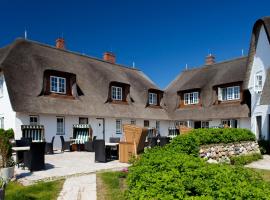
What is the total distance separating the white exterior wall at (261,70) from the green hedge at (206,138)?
4474 millimetres

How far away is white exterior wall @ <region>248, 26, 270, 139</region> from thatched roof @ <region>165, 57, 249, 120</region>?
2799mm

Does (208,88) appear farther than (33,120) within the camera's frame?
Yes

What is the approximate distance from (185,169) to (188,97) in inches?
1123

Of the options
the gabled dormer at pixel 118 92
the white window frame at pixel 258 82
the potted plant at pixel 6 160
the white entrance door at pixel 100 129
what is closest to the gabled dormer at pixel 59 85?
the white entrance door at pixel 100 129

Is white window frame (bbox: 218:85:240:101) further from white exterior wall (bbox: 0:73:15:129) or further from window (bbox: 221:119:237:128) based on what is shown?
white exterior wall (bbox: 0:73:15:129)

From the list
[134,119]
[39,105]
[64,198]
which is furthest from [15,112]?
[64,198]

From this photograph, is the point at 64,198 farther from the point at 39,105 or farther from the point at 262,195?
the point at 39,105

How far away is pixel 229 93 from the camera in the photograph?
95.3ft

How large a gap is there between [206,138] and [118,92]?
16.0m

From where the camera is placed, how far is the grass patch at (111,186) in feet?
25.5

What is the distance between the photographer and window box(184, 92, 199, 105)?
32.2m

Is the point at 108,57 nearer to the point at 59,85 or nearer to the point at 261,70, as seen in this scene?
the point at 59,85

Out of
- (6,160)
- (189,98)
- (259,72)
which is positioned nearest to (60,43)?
(189,98)

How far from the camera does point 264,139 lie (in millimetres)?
21391
